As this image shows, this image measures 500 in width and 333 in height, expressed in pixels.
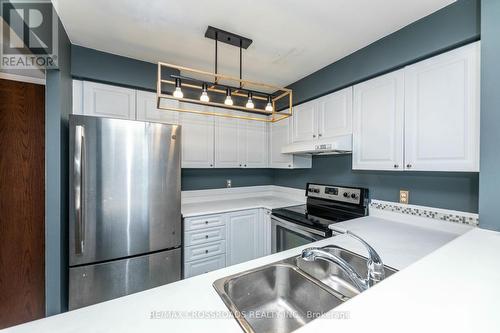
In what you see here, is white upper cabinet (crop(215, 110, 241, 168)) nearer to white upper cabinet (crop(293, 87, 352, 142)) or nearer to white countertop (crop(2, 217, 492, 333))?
white upper cabinet (crop(293, 87, 352, 142))

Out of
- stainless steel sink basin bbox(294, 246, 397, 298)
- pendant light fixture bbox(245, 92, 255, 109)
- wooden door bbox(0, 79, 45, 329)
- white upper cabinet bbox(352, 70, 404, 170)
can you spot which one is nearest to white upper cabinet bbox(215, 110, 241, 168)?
pendant light fixture bbox(245, 92, 255, 109)

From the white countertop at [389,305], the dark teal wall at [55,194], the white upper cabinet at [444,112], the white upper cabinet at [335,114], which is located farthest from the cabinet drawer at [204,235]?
the white upper cabinet at [444,112]

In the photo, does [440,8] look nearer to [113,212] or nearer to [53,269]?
[113,212]

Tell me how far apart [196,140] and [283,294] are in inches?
78.9

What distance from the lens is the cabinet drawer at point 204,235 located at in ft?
7.03

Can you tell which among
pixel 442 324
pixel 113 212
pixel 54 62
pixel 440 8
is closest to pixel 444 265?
pixel 442 324

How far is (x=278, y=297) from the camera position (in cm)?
105

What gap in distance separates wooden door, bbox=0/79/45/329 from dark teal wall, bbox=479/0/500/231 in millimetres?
3306

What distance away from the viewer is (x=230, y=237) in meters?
2.39

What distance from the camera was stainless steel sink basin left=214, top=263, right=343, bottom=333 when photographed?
3.09 ft

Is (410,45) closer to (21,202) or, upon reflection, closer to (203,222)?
(203,222)

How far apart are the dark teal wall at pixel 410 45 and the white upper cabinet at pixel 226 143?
1209 mm

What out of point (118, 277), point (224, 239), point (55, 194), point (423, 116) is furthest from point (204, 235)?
point (423, 116)

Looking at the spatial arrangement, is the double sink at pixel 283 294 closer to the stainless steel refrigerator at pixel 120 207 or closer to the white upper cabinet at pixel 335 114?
the stainless steel refrigerator at pixel 120 207
